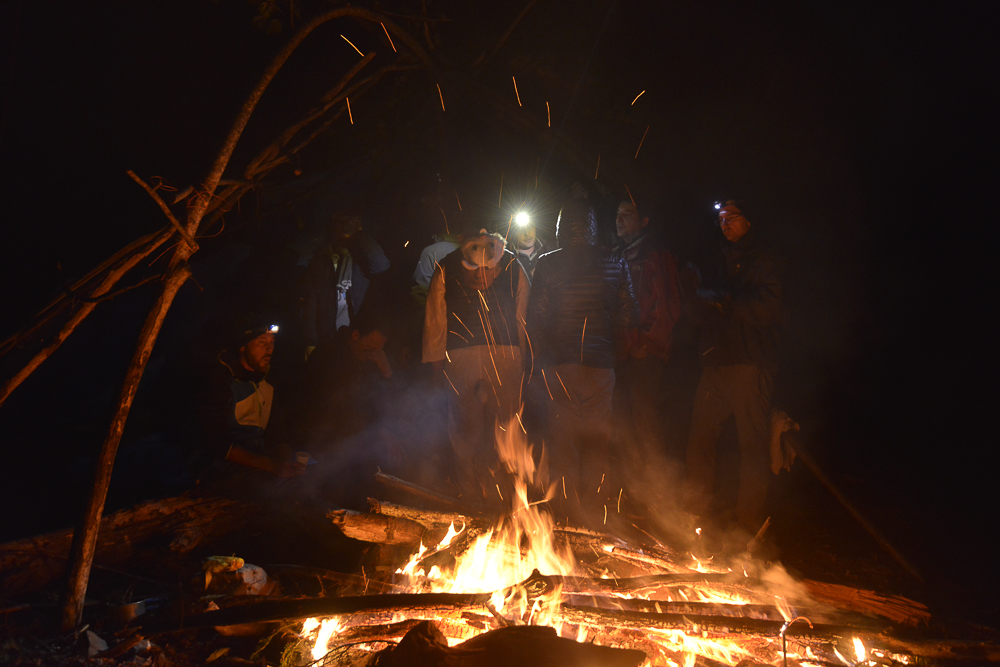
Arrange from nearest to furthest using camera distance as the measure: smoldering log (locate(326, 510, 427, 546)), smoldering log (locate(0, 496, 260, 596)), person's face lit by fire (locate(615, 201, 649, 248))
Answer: smoldering log (locate(0, 496, 260, 596))
smoldering log (locate(326, 510, 427, 546))
person's face lit by fire (locate(615, 201, 649, 248))

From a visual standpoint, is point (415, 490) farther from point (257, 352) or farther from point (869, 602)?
point (869, 602)

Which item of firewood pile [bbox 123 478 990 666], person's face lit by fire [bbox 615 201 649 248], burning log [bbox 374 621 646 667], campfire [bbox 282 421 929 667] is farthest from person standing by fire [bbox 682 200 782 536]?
burning log [bbox 374 621 646 667]

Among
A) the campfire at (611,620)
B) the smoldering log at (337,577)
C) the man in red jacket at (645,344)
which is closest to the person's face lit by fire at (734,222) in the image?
the man in red jacket at (645,344)

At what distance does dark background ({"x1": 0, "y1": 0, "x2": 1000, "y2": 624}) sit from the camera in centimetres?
482

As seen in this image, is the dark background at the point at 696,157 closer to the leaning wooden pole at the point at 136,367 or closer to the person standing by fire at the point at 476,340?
the person standing by fire at the point at 476,340

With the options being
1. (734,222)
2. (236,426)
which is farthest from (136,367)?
(734,222)

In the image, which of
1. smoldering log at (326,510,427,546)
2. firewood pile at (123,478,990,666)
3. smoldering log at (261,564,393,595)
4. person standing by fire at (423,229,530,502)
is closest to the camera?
firewood pile at (123,478,990,666)

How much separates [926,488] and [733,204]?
5.06 m

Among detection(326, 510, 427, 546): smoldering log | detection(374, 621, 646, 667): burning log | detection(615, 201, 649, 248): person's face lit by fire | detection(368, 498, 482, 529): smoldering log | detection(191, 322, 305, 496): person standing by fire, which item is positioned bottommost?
detection(374, 621, 646, 667): burning log

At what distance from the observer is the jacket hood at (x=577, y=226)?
4.98 metres

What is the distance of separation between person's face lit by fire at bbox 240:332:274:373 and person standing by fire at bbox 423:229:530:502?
1716 mm

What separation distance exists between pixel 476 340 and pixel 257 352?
2405 millimetres

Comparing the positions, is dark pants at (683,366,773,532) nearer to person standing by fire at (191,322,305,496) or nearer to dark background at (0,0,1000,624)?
dark background at (0,0,1000,624)

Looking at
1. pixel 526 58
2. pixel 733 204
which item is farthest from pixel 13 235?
pixel 733 204
